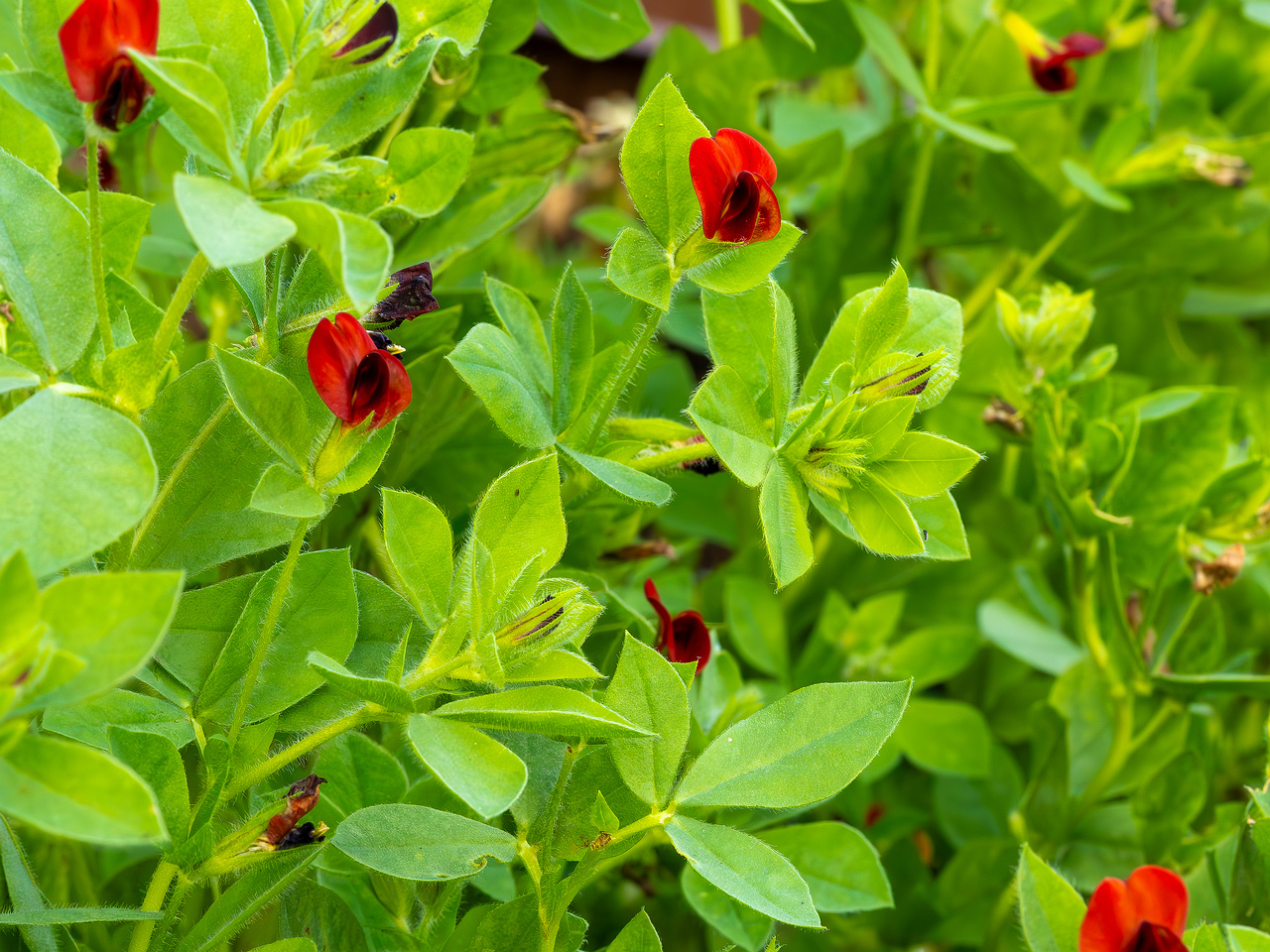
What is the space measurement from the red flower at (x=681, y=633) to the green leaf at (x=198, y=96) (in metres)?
0.24

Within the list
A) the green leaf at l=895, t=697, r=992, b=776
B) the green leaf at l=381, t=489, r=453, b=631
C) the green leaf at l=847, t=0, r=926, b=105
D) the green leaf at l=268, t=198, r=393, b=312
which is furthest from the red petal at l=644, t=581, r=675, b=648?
the green leaf at l=847, t=0, r=926, b=105

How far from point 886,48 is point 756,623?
390mm

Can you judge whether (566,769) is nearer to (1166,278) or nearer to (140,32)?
(140,32)

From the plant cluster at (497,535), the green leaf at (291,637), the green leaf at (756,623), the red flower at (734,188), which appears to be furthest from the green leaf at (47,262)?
the green leaf at (756,623)

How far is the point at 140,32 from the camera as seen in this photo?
0.34 metres

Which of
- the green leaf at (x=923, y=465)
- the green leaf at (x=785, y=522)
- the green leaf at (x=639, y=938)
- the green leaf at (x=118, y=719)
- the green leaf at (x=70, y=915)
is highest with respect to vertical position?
the green leaf at (x=923, y=465)

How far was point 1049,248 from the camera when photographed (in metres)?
0.83

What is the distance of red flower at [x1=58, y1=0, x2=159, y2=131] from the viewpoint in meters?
0.34

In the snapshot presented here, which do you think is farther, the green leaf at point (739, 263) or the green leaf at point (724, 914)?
the green leaf at point (724, 914)

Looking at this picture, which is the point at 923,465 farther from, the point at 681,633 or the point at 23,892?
the point at 23,892

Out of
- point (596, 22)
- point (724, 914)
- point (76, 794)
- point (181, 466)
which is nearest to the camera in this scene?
point (76, 794)

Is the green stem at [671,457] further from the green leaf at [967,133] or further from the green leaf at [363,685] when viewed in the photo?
the green leaf at [967,133]

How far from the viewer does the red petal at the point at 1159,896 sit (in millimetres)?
434

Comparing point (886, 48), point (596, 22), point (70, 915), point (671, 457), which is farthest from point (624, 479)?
point (886, 48)
